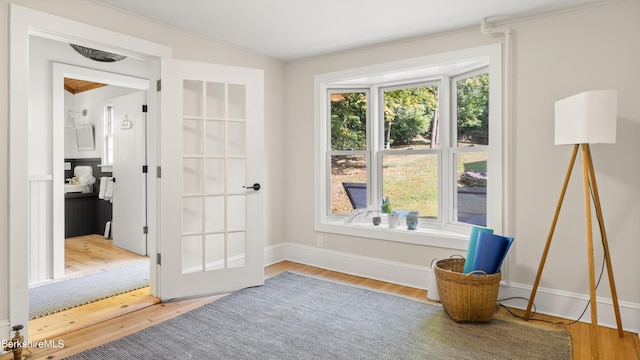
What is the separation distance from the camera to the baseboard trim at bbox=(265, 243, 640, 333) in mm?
2645

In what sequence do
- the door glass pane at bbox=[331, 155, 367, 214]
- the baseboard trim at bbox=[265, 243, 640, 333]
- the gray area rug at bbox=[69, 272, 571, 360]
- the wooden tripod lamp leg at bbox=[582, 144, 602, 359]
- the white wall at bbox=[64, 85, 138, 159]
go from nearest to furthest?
the wooden tripod lamp leg at bbox=[582, 144, 602, 359], the gray area rug at bbox=[69, 272, 571, 360], the baseboard trim at bbox=[265, 243, 640, 333], the door glass pane at bbox=[331, 155, 367, 214], the white wall at bbox=[64, 85, 138, 159]

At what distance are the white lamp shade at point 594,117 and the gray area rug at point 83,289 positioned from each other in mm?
3753

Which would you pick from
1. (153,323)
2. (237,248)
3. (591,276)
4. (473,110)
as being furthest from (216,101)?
(591,276)

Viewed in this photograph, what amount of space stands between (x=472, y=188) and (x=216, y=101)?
8.24 feet

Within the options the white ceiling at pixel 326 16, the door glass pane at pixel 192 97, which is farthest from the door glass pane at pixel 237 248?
the white ceiling at pixel 326 16

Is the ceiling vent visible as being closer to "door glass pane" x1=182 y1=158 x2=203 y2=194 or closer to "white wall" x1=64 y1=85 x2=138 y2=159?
"white wall" x1=64 y1=85 x2=138 y2=159

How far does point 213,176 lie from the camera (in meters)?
3.26

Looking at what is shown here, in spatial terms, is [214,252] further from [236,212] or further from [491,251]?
[491,251]

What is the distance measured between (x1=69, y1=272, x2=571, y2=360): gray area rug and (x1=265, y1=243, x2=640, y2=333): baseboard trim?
360mm

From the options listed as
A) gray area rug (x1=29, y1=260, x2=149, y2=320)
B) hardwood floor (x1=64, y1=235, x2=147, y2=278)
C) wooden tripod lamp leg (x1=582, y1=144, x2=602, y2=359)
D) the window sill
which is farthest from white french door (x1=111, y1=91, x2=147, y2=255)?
wooden tripod lamp leg (x1=582, y1=144, x2=602, y2=359)

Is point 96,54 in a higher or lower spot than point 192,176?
higher

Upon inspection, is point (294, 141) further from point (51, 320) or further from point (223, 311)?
point (51, 320)

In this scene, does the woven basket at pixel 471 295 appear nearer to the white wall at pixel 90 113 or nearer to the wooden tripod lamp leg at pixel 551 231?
the wooden tripod lamp leg at pixel 551 231

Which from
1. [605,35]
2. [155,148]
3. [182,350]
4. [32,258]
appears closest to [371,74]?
[605,35]
